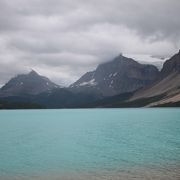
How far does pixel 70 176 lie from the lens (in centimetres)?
4456

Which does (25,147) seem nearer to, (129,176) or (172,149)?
(172,149)

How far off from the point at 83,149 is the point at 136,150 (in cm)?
1121

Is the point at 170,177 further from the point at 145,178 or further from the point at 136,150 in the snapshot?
the point at 136,150

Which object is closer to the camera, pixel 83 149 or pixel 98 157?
pixel 98 157

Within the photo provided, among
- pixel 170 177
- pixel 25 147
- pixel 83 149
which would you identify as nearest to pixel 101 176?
pixel 170 177

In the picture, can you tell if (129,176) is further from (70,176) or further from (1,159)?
(1,159)

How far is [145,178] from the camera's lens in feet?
137

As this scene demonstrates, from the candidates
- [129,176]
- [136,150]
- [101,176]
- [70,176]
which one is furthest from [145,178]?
[136,150]

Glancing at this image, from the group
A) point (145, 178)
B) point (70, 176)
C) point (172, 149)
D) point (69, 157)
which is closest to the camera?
point (145, 178)

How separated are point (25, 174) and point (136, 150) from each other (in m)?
26.2

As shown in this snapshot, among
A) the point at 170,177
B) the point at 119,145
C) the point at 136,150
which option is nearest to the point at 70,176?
the point at 170,177

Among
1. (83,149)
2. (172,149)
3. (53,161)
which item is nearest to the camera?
(53,161)

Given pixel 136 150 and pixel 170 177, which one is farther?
pixel 136 150

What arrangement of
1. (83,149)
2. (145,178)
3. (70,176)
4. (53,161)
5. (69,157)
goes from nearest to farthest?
(145,178)
(70,176)
(53,161)
(69,157)
(83,149)
